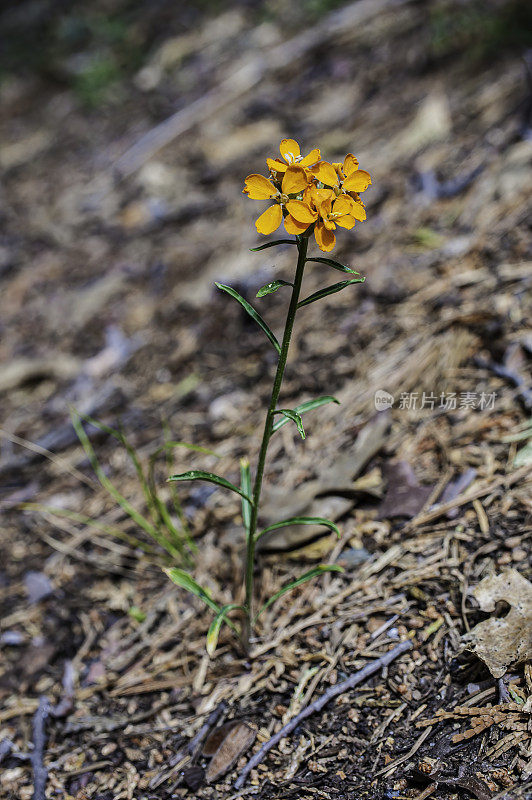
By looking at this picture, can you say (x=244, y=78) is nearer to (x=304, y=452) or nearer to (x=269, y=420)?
(x=304, y=452)

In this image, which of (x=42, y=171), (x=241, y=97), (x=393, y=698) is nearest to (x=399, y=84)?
(x=241, y=97)

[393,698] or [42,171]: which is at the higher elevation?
Result: [42,171]

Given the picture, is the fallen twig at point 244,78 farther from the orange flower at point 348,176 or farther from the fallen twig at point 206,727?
the fallen twig at point 206,727

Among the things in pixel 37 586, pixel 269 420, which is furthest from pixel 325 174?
pixel 37 586

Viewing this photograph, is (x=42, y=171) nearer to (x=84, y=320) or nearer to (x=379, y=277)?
(x=84, y=320)

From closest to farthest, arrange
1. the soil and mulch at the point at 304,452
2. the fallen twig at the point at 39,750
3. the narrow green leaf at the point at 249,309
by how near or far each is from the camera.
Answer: the narrow green leaf at the point at 249,309
the soil and mulch at the point at 304,452
the fallen twig at the point at 39,750

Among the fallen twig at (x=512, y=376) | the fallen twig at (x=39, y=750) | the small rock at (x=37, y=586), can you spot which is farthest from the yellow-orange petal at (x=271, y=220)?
the small rock at (x=37, y=586)

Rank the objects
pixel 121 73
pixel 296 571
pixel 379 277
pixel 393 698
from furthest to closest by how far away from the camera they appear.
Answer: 1. pixel 121 73
2. pixel 379 277
3. pixel 296 571
4. pixel 393 698

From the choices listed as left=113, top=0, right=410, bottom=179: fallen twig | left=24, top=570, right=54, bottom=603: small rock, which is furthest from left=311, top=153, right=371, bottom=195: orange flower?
left=113, top=0, right=410, bottom=179: fallen twig

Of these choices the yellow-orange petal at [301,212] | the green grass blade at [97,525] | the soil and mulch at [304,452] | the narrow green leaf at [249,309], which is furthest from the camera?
the green grass blade at [97,525]
